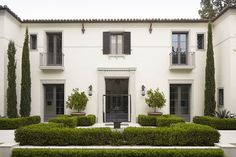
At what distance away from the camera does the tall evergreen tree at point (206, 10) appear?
97.6 ft

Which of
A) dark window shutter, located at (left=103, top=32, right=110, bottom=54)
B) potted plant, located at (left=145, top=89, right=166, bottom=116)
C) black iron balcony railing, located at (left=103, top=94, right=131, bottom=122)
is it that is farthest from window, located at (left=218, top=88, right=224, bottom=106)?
dark window shutter, located at (left=103, top=32, right=110, bottom=54)

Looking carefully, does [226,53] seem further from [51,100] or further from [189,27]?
[51,100]

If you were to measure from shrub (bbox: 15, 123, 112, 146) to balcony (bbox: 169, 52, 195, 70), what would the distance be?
435 inches

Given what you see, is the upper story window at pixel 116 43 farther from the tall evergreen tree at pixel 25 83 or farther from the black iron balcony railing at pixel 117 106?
the tall evergreen tree at pixel 25 83

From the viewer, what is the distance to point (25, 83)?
1873 centimetres

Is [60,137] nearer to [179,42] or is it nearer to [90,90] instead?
[90,90]

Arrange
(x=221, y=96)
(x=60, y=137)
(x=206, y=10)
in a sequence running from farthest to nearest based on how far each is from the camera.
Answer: (x=206, y=10)
(x=221, y=96)
(x=60, y=137)

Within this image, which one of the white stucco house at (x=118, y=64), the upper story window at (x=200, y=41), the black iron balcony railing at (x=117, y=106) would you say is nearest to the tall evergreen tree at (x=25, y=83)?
the white stucco house at (x=118, y=64)

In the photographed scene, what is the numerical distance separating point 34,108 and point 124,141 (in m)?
11.8

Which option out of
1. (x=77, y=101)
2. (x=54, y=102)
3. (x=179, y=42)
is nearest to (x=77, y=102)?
(x=77, y=101)

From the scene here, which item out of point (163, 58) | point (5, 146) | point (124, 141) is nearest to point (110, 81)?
point (163, 58)

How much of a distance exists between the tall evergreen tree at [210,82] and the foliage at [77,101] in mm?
8041

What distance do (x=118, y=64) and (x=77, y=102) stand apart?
A: 3900 mm

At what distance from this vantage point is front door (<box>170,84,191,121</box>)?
20.6 m
